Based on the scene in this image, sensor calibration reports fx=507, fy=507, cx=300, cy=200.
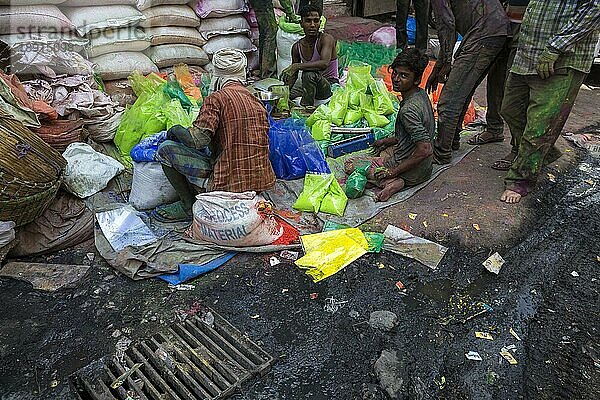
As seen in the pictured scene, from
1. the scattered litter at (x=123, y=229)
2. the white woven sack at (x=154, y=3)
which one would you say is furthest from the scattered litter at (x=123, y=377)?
the white woven sack at (x=154, y=3)

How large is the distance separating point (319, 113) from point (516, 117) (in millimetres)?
Answer: 1634

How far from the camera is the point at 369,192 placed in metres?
3.70

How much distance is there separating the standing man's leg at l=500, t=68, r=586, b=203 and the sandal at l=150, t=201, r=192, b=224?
2.21 m

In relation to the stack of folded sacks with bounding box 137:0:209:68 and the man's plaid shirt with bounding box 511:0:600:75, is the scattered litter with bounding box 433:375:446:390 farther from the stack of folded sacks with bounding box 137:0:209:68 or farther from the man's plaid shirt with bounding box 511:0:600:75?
the stack of folded sacks with bounding box 137:0:209:68

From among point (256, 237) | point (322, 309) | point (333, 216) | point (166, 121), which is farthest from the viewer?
point (166, 121)

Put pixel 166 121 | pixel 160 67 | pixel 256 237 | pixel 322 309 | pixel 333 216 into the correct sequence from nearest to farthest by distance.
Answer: pixel 322 309 → pixel 256 237 → pixel 333 216 → pixel 166 121 → pixel 160 67

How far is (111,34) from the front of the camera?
459 cm

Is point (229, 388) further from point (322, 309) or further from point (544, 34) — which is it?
point (544, 34)

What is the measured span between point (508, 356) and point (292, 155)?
2.06 meters

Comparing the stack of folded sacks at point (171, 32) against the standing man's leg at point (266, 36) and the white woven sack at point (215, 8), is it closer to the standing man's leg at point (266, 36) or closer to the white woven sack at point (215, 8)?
the white woven sack at point (215, 8)

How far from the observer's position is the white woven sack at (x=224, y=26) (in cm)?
534

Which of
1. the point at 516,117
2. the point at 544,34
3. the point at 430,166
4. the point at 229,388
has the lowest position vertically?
the point at 229,388

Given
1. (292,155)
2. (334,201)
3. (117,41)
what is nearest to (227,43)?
(117,41)

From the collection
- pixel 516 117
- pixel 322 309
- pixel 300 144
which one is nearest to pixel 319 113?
pixel 300 144
